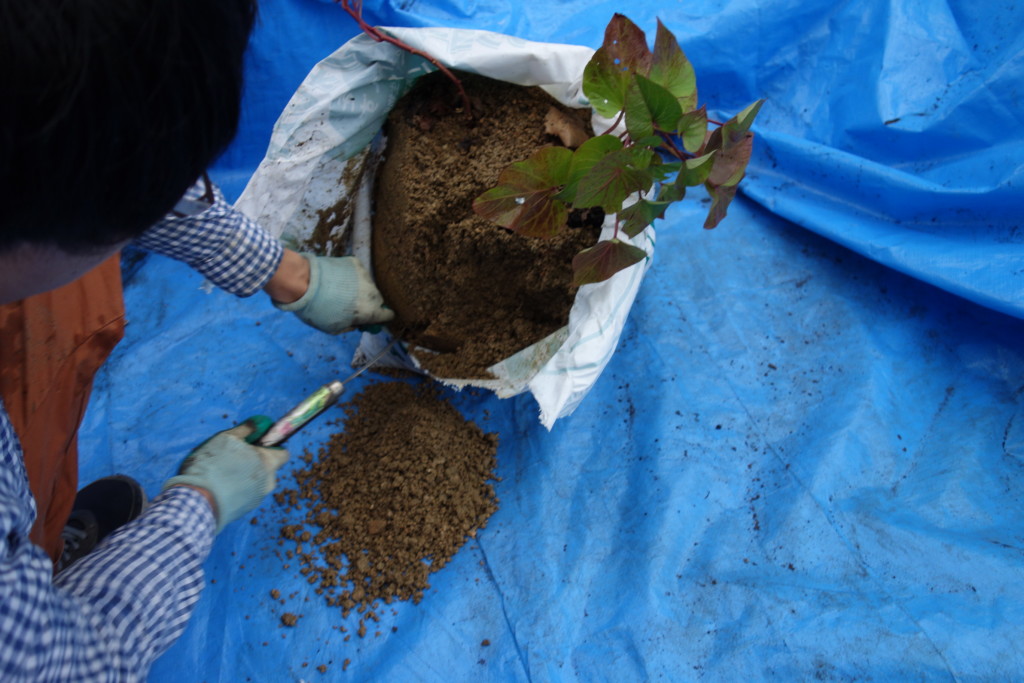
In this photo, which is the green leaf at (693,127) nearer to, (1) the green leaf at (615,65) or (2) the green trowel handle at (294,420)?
(1) the green leaf at (615,65)

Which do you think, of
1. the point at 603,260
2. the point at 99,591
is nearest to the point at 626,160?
the point at 603,260

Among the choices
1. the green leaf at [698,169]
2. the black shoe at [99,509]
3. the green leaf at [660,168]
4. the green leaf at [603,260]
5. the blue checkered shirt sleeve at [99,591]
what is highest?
the green leaf at [698,169]

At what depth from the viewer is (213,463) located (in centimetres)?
95

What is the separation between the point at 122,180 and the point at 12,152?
0.23 feet

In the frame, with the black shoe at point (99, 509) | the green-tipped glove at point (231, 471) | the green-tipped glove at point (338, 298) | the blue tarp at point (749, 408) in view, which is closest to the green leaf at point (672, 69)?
the blue tarp at point (749, 408)

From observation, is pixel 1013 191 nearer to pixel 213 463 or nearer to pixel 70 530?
pixel 213 463

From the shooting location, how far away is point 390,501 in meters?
1.09

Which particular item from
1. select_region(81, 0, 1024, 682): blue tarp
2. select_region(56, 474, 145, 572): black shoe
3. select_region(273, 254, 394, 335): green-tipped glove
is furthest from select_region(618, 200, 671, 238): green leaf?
select_region(56, 474, 145, 572): black shoe

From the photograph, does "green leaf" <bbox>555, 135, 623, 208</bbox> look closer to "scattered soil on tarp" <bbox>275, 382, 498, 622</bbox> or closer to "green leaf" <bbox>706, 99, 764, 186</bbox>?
"green leaf" <bbox>706, 99, 764, 186</bbox>

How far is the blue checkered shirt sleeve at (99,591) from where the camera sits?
0.58m

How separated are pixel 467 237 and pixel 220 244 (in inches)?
15.8

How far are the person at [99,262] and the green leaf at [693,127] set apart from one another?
1.74ft

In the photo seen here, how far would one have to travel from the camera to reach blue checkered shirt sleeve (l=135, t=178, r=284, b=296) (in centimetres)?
→ 101

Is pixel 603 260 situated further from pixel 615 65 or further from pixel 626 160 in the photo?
pixel 615 65
